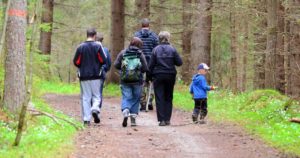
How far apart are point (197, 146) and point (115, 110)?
6590mm

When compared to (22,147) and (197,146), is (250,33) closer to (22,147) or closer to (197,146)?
(197,146)

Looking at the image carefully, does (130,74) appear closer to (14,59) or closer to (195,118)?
(195,118)

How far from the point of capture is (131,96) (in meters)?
11.3

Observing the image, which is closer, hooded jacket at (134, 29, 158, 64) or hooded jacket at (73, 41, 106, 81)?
hooded jacket at (73, 41, 106, 81)

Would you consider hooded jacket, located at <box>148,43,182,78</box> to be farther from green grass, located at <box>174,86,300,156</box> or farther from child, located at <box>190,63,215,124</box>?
green grass, located at <box>174,86,300,156</box>

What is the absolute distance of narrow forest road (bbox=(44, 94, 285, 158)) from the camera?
798 cm

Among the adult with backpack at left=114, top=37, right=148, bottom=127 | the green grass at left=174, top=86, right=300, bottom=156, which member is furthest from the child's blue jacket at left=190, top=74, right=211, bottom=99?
the adult with backpack at left=114, top=37, right=148, bottom=127

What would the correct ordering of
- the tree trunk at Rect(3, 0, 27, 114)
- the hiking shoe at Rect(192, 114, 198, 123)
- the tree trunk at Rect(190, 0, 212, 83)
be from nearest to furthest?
the tree trunk at Rect(3, 0, 27, 114) → the hiking shoe at Rect(192, 114, 198, 123) → the tree trunk at Rect(190, 0, 212, 83)

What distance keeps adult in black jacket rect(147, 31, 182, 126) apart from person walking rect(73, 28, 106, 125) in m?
1.24

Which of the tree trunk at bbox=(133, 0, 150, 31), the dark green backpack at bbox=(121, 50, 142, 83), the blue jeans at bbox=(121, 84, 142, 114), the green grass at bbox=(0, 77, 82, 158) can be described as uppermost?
the tree trunk at bbox=(133, 0, 150, 31)

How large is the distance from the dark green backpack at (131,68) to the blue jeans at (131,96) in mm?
185

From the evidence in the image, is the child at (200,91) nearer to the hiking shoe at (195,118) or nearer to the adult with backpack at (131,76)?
the hiking shoe at (195,118)

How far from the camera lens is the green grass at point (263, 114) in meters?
9.51

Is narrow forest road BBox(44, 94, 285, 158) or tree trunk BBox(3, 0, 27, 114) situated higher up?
tree trunk BBox(3, 0, 27, 114)
